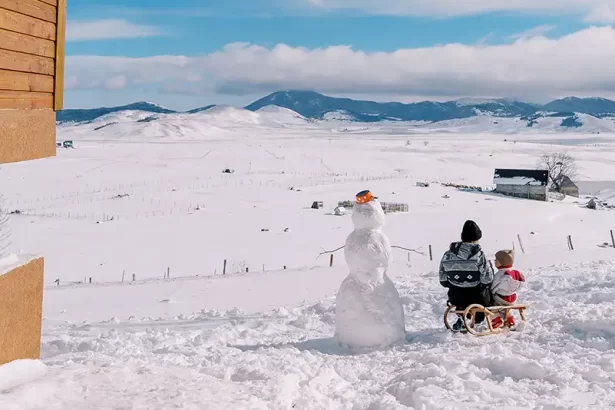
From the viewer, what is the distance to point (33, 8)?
659 cm

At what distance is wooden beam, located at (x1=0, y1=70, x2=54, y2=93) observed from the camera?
6.23 m

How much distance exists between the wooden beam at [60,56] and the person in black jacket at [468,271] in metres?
5.09

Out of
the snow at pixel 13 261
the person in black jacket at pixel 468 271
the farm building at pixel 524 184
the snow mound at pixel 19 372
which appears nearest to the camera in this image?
the snow mound at pixel 19 372

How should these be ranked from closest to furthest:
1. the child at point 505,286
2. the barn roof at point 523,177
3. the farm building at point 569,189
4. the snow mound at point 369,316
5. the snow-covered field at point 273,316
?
the snow-covered field at point 273,316 < the snow mound at point 369,316 < the child at point 505,286 < the barn roof at point 523,177 < the farm building at point 569,189

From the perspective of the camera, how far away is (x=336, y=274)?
17688 millimetres

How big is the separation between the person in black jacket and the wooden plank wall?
5176 mm

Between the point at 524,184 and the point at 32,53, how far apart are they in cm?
5533

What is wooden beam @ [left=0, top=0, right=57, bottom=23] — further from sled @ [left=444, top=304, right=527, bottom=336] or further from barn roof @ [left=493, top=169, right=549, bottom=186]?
barn roof @ [left=493, top=169, right=549, bottom=186]

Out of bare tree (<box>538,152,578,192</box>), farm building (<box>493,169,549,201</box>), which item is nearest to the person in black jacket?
farm building (<box>493,169,549,201</box>)

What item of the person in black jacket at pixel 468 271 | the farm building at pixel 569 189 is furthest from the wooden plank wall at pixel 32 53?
the farm building at pixel 569 189

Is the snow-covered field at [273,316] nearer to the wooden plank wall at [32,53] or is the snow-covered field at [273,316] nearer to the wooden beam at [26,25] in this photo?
the wooden plank wall at [32,53]

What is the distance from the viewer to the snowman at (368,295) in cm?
795

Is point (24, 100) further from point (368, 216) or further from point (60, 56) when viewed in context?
point (368, 216)

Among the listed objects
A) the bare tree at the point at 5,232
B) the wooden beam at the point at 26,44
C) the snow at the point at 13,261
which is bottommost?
the bare tree at the point at 5,232
